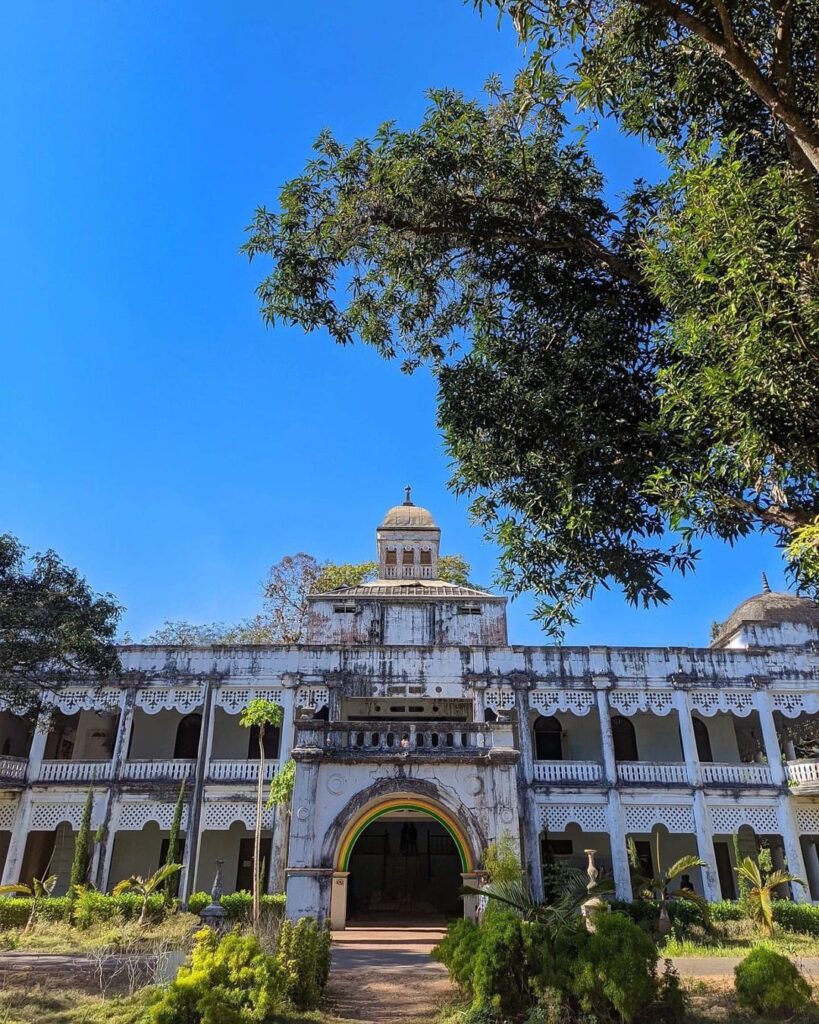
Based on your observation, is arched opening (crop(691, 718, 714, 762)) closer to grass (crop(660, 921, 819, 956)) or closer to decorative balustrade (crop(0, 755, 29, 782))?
grass (crop(660, 921, 819, 956))

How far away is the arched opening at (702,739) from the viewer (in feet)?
69.7

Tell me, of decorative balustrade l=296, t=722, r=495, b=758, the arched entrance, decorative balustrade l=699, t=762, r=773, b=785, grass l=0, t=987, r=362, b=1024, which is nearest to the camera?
grass l=0, t=987, r=362, b=1024

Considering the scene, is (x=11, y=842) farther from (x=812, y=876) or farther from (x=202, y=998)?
(x=812, y=876)

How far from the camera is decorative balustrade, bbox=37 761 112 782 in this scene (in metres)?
19.1

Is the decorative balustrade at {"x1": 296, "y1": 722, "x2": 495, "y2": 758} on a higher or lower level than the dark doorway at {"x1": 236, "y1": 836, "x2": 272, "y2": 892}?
higher

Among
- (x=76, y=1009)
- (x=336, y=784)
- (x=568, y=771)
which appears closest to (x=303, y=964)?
(x=76, y=1009)

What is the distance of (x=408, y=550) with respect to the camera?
1001 inches

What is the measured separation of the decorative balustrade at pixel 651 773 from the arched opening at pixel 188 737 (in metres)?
11.3

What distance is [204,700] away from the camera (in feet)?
65.1

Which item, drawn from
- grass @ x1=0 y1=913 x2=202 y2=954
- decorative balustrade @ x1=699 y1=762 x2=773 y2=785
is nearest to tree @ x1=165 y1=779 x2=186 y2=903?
grass @ x1=0 y1=913 x2=202 y2=954

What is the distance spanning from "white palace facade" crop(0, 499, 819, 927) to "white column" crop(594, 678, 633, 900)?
0.05 meters

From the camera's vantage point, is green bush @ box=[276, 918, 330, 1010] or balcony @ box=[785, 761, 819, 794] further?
balcony @ box=[785, 761, 819, 794]

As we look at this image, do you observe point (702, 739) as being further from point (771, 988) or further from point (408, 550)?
point (771, 988)

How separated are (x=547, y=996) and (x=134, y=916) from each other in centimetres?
1171
